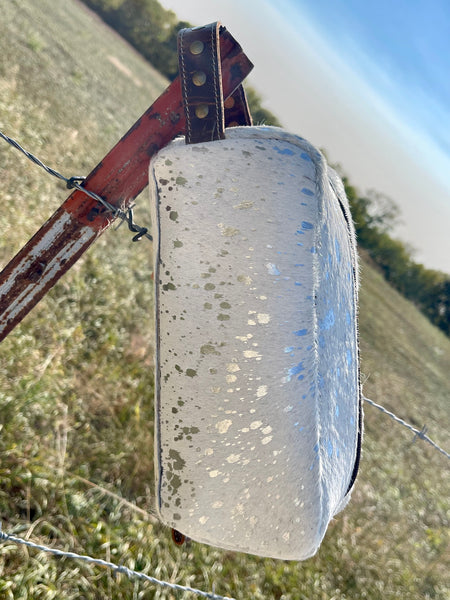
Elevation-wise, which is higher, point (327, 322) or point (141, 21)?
point (141, 21)

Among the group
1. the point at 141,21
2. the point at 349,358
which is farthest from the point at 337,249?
the point at 141,21

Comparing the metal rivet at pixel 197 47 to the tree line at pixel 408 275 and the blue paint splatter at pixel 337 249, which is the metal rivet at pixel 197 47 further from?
the tree line at pixel 408 275

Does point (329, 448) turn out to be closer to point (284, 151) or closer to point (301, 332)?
point (301, 332)

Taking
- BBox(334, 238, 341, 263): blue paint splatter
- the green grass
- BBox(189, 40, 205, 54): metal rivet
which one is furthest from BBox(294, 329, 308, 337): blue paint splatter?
the green grass

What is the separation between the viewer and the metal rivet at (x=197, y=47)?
98 centimetres

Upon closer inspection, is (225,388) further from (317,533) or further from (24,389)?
(24,389)

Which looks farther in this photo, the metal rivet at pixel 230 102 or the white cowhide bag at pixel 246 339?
the metal rivet at pixel 230 102

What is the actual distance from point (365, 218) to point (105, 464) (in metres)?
32.4

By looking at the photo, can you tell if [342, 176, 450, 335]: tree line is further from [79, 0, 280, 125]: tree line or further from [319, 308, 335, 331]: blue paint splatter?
[319, 308, 335, 331]: blue paint splatter

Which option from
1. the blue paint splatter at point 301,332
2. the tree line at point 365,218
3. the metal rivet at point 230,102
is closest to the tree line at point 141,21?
the tree line at point 365,218

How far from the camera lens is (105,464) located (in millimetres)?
2838

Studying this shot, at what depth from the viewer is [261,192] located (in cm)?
98

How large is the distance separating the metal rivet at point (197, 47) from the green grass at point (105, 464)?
2287mm

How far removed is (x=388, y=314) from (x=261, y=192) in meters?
19.4
